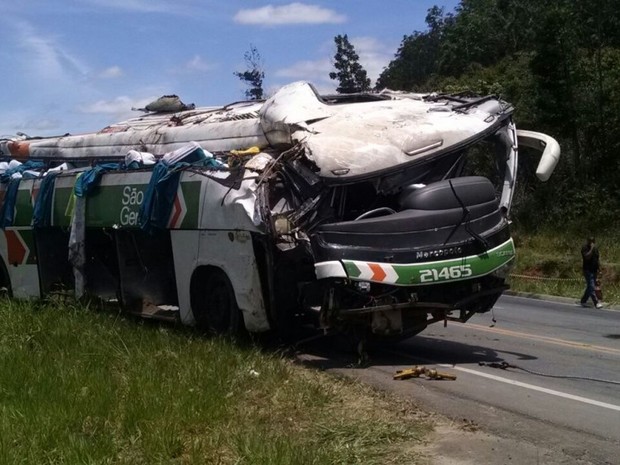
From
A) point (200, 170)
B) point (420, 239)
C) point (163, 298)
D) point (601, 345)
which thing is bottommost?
A: point (601, 345)

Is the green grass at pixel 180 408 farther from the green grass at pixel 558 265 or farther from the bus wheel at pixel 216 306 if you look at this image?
the green grass at pixel 558 265

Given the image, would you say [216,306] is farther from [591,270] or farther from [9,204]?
[591,270]

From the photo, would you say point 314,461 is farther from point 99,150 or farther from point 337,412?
point 99,150

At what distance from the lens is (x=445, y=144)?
997 centimetres

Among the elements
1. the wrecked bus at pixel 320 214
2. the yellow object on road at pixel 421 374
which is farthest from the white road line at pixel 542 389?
the wrecked bus at pixel 320 214

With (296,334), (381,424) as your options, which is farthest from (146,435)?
(296,334)

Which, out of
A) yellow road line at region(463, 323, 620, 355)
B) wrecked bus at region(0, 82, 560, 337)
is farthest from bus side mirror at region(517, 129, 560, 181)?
yellow road line at region(463, 323, 620, 355)

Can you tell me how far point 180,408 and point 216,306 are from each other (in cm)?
372

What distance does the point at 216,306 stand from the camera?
1058cm

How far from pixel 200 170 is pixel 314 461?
16.8 feet

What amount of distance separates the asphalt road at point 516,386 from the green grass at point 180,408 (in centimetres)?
51

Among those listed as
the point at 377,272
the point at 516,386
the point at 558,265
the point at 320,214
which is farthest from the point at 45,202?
the point at 558,265

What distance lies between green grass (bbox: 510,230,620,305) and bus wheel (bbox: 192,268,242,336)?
40.2ft

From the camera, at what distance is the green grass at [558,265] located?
22.3 meters
